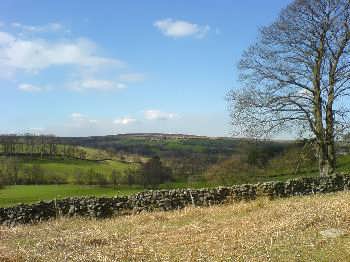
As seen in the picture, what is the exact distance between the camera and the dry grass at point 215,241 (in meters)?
10.4

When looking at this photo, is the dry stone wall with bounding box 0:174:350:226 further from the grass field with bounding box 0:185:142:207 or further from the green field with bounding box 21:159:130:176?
the green field with bounding box 21:159:130:176

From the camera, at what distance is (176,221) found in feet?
62.8

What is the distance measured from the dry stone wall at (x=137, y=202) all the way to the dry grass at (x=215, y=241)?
5982 millimetres

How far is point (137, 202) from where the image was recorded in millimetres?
25078

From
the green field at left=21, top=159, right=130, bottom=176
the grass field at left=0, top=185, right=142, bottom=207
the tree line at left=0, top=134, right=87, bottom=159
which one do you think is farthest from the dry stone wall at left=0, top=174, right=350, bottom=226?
the tree line at left=0, top=134, right=87, bottom=159

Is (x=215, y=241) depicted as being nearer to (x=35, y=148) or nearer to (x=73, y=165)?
(x=73, y=165)

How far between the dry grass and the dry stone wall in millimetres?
5982

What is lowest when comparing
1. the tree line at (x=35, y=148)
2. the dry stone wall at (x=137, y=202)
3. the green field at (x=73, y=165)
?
the green field at (x=73, y=165)

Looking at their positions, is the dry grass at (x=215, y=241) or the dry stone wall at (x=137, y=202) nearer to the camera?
the dry grass at (x=215, y=241)

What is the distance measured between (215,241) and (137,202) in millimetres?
12959

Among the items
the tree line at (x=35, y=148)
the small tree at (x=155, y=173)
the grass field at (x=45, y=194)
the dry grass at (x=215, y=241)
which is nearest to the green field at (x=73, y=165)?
the tree line at (x=35, y=148)

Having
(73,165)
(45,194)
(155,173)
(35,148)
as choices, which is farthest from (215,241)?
(35,148)

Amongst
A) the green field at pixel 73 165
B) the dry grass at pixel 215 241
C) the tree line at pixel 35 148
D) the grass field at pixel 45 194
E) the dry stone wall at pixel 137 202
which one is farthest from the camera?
the tree line at pixel 35 148

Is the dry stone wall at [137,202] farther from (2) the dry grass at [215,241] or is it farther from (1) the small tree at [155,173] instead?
(1) the small tree at [155,173]
